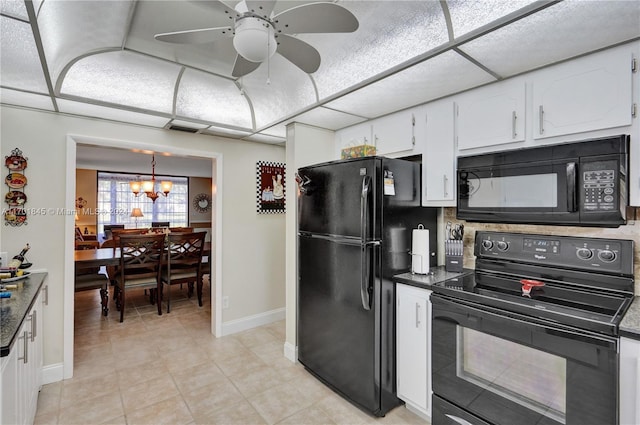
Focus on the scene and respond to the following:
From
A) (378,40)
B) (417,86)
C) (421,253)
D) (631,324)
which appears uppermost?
(378,40)

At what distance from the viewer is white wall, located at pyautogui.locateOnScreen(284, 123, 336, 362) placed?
286 cm

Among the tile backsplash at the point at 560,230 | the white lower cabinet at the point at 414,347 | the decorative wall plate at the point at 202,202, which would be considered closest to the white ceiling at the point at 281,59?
the tile backsplash at the point at 560,230

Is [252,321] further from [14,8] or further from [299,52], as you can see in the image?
[14,8]

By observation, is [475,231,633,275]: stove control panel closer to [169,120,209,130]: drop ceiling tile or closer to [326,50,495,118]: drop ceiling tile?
[326,50,495,118]: drop ceiling tile

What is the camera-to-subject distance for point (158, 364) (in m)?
2.78

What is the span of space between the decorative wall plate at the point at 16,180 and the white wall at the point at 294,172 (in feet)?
6.80

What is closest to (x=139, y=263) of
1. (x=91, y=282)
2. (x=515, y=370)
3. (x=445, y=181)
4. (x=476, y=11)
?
(x=91, y=282)

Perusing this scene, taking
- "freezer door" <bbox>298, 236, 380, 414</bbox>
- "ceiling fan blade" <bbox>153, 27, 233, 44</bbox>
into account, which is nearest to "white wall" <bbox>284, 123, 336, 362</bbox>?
"freezer door" <bbox>298, 236, 380, 414</bbox>

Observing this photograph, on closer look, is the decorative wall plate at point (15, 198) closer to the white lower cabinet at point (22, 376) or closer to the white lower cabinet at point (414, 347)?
the white lower cabinet at point (22, 376)

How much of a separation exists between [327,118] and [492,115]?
1.27 metres

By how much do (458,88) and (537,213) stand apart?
91 cm

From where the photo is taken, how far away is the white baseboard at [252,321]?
11.3ft

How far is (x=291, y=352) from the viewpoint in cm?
288

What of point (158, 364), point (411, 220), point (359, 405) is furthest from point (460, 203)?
point (158, 364)
